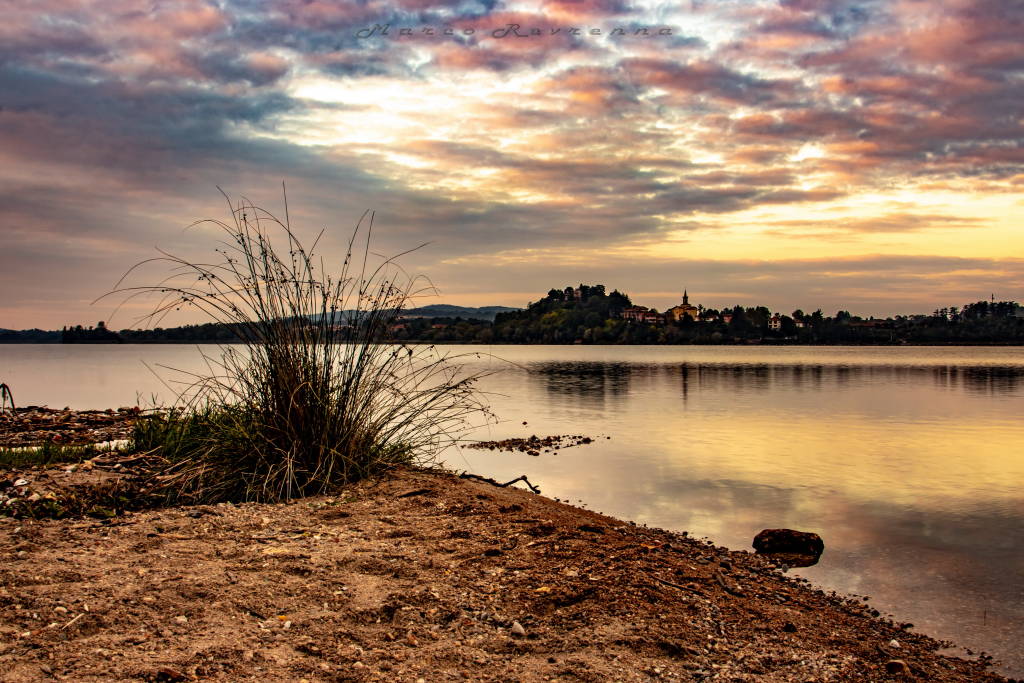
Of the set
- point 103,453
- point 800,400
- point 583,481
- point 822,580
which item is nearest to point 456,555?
point 822,580

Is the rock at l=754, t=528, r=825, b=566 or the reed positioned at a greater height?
the reed

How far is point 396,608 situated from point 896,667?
285 centimetres

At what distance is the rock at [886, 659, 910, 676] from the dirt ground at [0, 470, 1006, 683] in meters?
0.01

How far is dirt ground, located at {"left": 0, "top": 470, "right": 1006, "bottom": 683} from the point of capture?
3.51m

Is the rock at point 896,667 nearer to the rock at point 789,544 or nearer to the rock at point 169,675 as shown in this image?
the rock at point 789,544

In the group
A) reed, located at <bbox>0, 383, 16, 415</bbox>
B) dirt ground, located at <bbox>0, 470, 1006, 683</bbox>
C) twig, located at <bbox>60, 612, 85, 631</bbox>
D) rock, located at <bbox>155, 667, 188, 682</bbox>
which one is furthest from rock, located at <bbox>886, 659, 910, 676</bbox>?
reed, located at <bbox>0, 383, 16, 415</bbox>

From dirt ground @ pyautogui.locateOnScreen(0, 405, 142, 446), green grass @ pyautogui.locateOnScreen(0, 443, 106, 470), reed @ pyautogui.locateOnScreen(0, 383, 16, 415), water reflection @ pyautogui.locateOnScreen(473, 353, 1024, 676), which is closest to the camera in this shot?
water reflection @ pyautogui.locateOnScreen(473, 353, 1024, 676)

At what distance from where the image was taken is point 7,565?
4.23 metres

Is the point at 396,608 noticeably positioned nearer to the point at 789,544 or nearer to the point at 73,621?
the point at 73,621

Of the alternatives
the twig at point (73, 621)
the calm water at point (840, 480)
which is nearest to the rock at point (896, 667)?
the calm water at point (840, 480)

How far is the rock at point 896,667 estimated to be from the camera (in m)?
4.05

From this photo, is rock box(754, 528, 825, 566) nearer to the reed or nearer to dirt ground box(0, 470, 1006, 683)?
dirt ground box(0, 470, 1006, 683)

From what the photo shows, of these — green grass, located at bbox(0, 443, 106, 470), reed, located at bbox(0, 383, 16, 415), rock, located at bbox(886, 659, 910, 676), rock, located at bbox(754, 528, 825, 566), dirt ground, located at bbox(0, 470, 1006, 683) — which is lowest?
rock, located at bbox(754, 528, 825, 566)

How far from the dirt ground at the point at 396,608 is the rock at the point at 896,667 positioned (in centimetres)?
1
